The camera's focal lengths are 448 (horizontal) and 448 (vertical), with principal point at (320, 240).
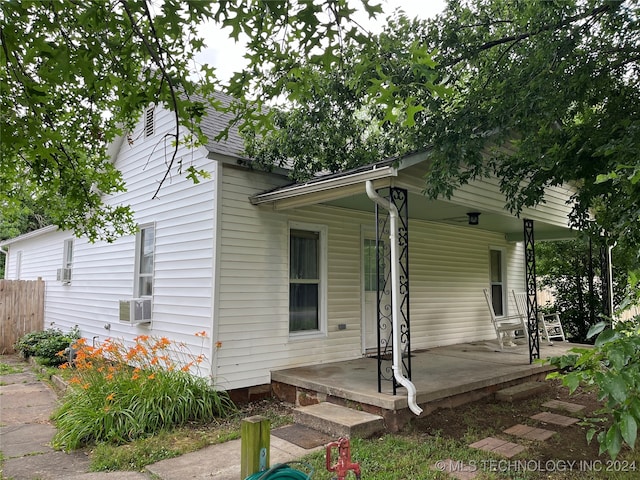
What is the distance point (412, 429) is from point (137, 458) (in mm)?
2753

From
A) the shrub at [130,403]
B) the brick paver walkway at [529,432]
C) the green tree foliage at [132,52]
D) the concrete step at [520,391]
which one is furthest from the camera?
the concrete step at [520,391]

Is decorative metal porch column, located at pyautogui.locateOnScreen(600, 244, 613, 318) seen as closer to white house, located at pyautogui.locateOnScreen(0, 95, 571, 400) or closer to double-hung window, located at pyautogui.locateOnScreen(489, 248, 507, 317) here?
white house, located at pyautogui.locateOnScreen(0, 95, 571, 400)

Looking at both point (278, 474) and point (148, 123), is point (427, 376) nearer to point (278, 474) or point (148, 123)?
point (278, 474)

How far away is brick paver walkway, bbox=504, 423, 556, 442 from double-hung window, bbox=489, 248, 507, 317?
5928 mm

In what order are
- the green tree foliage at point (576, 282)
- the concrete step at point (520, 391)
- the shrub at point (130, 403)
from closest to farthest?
the shrub at point (130, 403) < the concrete step at point (520, 391) < the green tree foliage at point (576, 282)

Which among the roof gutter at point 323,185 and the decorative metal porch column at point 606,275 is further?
the decorative metal porch column at point 606,275

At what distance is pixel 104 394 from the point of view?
5.19m

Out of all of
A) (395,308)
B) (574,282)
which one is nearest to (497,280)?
(574,282)

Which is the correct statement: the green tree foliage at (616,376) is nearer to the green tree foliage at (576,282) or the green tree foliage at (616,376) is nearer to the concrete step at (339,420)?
the concrete step at (339,420)

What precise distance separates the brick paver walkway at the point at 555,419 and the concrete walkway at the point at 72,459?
294 cm

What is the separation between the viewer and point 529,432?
15.7 feet

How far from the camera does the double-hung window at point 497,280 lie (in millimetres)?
10609

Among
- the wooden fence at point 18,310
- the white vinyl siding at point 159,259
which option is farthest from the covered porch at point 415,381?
the wooden fence at point 18,310

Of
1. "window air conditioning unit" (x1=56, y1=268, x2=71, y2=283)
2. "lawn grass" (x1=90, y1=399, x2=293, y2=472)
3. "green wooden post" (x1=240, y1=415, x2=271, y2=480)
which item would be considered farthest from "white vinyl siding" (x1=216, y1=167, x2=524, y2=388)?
"window air conditioning unit" (x1=56, y1=268, x2=71, y2=283)
